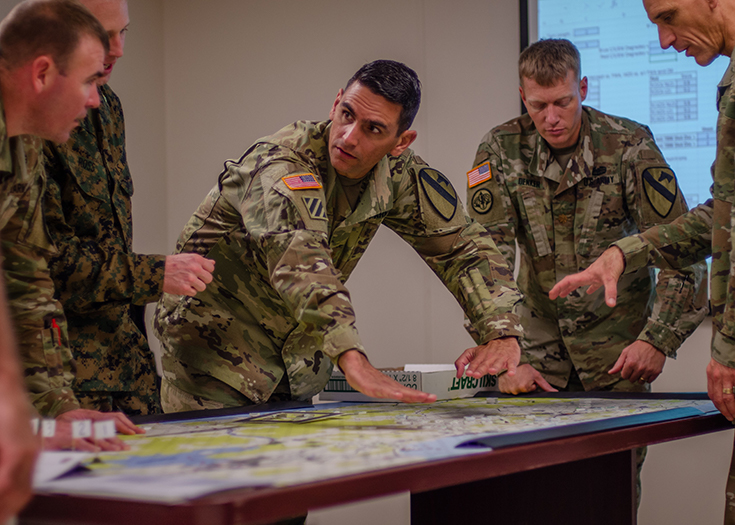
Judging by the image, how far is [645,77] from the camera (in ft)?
11.1

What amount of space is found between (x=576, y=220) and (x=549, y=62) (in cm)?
53

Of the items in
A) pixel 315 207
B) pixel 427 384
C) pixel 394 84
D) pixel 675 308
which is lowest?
pixel 427 384

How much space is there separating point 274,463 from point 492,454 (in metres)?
0.30

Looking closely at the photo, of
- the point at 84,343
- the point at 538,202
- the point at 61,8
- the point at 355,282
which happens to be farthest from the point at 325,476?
the point at 355,282

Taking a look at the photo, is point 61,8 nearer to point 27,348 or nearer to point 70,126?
point 70,126

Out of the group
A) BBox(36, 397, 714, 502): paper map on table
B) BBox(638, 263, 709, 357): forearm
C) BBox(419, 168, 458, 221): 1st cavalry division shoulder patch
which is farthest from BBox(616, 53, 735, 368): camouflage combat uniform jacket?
Answer: BBox(419, 168, 458, 221): 1st cavalry division shoulder patch

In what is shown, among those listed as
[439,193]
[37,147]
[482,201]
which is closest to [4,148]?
[37,147]

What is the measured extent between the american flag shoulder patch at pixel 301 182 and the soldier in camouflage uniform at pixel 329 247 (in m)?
0.02

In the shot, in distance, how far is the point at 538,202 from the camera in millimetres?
2438

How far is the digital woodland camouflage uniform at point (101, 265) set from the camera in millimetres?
1671

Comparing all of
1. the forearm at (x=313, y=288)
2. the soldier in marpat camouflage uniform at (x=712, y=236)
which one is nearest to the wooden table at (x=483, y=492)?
the soldier in marpat camouflage uniform at (x=712, y=236)

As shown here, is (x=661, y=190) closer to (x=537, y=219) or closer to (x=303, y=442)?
(x=537, y=219)

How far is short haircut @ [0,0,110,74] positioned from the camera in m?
1.25

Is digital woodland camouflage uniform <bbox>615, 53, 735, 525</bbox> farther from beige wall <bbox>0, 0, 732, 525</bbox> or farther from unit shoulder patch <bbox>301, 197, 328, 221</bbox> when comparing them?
beige wall <bbox>0, 0, 732, 525</bbox>
